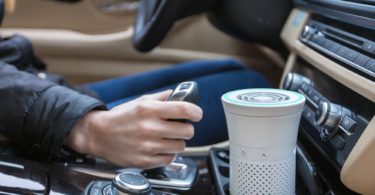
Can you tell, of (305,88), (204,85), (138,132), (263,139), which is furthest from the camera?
(204,85)

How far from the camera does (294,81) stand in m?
0.78

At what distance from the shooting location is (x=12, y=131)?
688 millimetres

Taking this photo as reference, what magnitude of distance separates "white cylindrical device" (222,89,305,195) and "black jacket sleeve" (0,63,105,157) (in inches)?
8.2

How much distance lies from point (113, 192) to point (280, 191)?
0.16m

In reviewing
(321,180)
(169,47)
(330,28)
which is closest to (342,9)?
(330,28)

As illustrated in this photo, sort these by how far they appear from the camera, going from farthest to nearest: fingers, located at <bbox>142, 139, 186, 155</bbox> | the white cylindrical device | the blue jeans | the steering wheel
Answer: the steering wheel
the blue jeans
fingers, located at <bbox>142, 139, 186, 155</bbox>
the white cylindrical device

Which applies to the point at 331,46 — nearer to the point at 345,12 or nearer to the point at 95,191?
the point at 345,12

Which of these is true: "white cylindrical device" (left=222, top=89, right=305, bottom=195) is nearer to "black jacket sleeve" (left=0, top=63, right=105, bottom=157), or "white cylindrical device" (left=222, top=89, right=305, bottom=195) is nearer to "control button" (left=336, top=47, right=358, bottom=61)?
"control button" (left=336, top=47, right=358, bottom=61)

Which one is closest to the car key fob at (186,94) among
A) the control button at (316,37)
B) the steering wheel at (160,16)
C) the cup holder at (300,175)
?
the cup holder at (300,175)

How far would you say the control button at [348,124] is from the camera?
556mm

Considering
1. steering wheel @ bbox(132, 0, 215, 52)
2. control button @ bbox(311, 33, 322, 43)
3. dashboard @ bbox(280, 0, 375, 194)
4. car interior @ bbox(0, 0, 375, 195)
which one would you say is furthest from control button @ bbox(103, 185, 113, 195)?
steering wheel @ bbox(132, 0, 215, 52)

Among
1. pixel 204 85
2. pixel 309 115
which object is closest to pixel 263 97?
pixel 309 115

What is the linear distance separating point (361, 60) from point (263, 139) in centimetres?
14

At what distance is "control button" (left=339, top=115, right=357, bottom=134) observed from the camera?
1.82 ft
